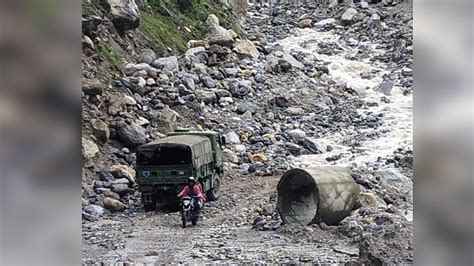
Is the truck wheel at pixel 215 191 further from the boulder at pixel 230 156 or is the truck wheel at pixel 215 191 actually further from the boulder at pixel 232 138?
the boulder at pixel 232 138

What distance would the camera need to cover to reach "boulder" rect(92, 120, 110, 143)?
6793 mm

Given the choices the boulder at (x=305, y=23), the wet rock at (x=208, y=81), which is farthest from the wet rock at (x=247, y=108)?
the boulder at (x=305, y=23)

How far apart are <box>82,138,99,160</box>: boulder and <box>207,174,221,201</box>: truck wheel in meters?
1.24

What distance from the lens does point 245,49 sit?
9148mm

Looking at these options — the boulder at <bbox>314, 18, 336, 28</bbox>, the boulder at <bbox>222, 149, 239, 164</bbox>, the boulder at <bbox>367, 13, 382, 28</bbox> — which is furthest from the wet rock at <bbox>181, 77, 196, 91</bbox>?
the boulder at <bbox>314, 18, 336, 28</bbox>

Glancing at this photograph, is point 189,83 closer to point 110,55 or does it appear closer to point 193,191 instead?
point 110,55

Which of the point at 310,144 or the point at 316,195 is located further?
the point at 310,144

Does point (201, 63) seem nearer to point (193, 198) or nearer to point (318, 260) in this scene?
point (193, 198)

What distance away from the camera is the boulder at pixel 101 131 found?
22.3 ft

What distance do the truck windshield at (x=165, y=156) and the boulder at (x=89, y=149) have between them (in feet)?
1.72

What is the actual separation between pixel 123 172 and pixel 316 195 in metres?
2.04

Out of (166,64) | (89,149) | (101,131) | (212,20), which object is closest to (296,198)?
(89,149)

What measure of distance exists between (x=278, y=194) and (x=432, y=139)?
380 cm

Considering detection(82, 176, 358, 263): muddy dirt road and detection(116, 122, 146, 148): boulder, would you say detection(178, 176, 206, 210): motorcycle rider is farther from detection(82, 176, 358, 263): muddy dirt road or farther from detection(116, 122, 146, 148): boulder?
detection(116, 122, 146, 148): boulder
